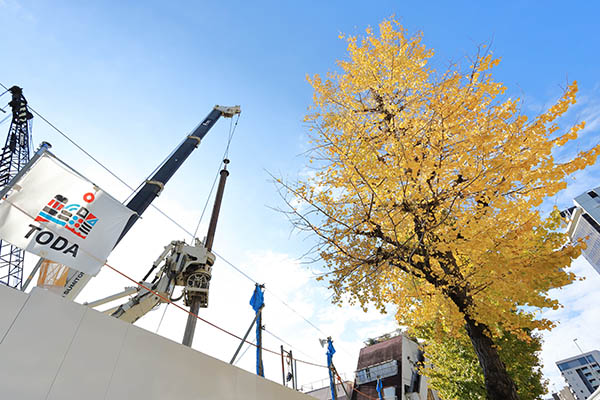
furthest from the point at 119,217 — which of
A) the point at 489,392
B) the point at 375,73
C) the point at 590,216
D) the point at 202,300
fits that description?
the point at 590,216

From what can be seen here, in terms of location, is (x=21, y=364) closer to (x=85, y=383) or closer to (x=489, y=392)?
(x=85, y=383)

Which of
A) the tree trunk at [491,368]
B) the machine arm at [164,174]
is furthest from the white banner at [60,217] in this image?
the tree trunk at [491,368]

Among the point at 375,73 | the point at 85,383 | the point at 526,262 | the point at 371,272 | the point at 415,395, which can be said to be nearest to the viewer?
the point at 85,383

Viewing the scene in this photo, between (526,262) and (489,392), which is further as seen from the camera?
(489,392)

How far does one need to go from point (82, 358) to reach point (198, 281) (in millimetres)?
5000

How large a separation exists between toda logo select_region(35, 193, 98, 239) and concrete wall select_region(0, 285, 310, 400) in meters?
1.09

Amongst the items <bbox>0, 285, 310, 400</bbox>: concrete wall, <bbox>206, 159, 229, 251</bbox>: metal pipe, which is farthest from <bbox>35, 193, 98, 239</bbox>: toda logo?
<bbox>206, 159, 229, 251</bbox>: metal pipe

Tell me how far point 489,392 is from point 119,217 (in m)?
8.19

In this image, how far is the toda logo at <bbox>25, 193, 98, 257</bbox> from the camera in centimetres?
432

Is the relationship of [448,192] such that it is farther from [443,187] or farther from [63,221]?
[63,221]

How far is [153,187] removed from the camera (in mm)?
10797

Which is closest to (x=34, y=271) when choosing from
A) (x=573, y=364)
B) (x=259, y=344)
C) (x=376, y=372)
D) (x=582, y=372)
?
(x=259, y=344)

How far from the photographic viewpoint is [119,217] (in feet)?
17.3

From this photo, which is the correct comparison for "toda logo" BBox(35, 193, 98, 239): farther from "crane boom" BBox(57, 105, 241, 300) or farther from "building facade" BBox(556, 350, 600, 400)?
"building facade" BBox(556, 350, 600, 400)
